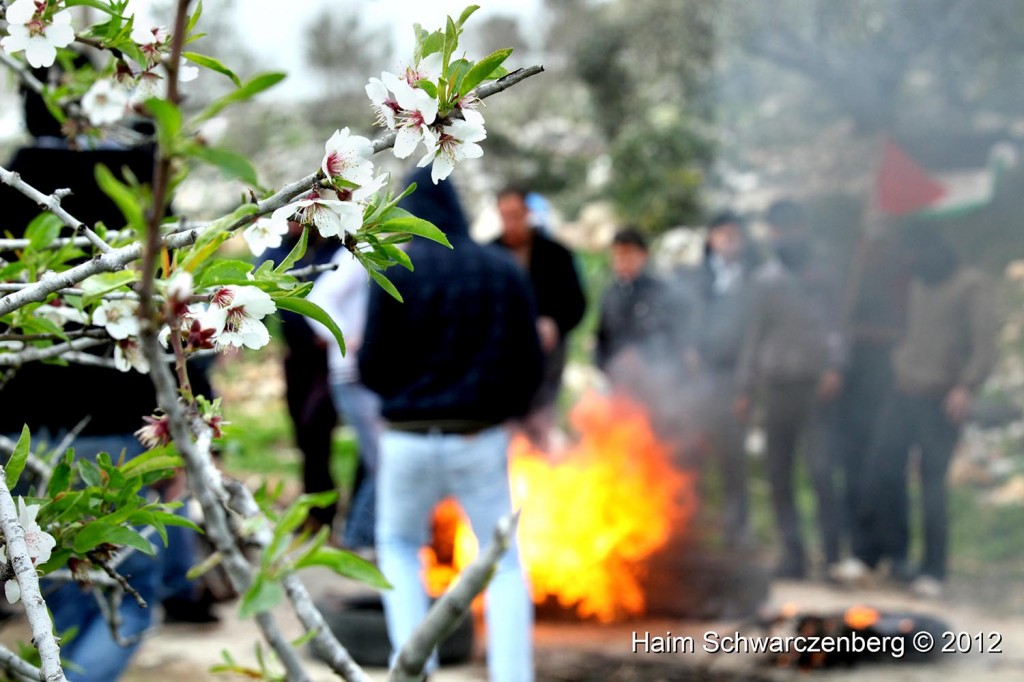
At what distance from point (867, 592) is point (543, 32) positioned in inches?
803

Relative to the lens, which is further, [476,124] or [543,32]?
[543,32]

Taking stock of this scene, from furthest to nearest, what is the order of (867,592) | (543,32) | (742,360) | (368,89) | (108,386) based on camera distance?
(543,32)
(742,360)
(867,592)
(108,386)
(368,89)

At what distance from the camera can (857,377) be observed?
746cm

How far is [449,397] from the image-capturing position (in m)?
4.04

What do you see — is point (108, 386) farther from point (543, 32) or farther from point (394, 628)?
point (543, 32)

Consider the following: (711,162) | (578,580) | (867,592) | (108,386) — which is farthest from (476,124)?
(711,162)

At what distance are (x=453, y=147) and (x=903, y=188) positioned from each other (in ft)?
27.1

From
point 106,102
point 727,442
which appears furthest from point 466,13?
point 727,442

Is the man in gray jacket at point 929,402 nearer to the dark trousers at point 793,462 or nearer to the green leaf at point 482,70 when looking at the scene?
the dark trousers at point 793,462

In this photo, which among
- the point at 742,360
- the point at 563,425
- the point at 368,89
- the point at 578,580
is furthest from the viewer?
the point at 563,425

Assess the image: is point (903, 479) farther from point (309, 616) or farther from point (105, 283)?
point (105, 283)

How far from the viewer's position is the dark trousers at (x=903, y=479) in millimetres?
6707

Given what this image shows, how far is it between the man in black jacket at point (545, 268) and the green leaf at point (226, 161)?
582 cm

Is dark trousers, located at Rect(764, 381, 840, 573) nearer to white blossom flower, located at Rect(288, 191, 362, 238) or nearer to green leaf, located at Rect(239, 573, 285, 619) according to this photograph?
white blossom flower, located at Rect(288, 191, 362, 238)
